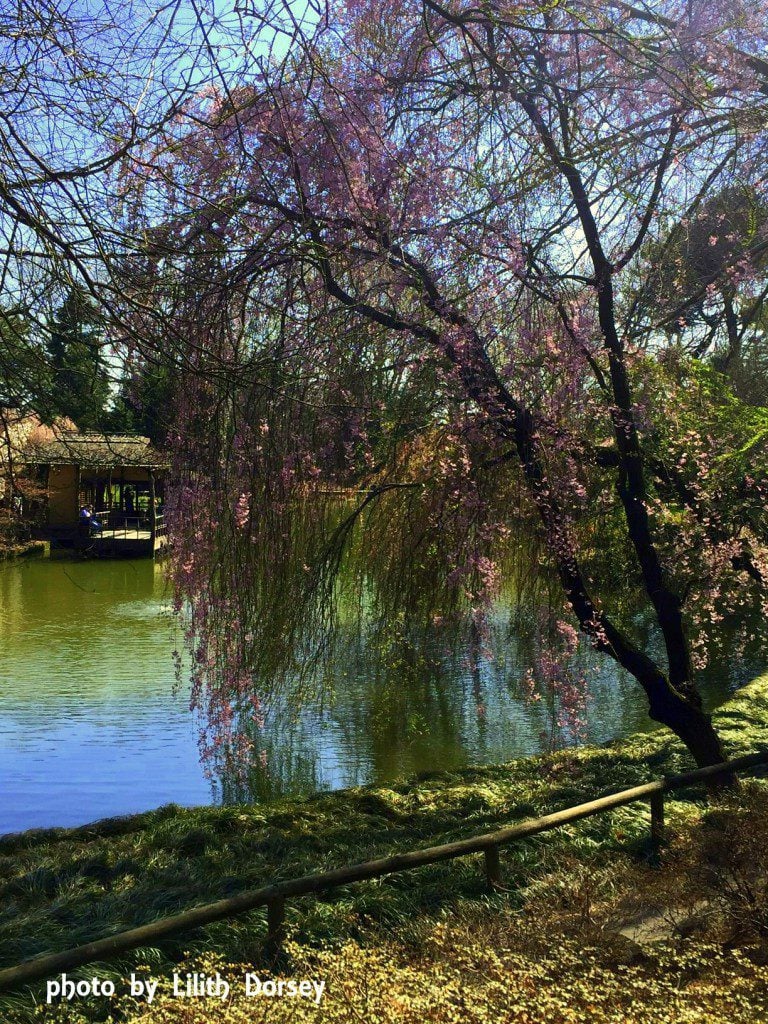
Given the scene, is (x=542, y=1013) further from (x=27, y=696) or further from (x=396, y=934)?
(x=27, y=696)

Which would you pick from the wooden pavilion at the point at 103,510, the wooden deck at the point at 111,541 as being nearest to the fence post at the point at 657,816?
the wooden pavilion at the point at 103,510

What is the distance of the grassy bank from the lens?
3.33 meters

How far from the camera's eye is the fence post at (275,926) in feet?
12.7

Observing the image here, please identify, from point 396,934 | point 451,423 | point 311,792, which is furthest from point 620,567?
point 396,934

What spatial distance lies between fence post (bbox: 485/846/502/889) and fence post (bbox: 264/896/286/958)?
51.3 inches

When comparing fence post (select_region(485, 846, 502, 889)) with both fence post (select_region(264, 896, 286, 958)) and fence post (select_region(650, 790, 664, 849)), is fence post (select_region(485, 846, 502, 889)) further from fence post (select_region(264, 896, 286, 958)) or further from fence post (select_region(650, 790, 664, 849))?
fence post (select_region(264, 896, 286, 958))

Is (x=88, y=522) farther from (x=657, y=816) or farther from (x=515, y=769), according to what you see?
(x=657, y=816)

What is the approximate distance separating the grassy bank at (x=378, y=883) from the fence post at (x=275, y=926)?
0.21 ft

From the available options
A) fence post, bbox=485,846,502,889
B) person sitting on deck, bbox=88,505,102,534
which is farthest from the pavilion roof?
person sitting on deck, bbox=88,505,102,534

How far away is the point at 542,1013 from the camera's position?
9.62 ft

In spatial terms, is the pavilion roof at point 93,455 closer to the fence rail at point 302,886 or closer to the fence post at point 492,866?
the fence rail at point 302,886

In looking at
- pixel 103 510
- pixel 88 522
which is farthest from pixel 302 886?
pixel 103 510

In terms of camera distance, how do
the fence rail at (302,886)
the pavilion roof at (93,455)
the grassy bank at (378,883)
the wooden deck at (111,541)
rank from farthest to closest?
the wooden deck at (111,541)
the pavilion roof at (93,455)
the grassy bank at (378,883)
the fence rail at (302,886)

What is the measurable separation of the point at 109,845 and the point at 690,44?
20.7ft
